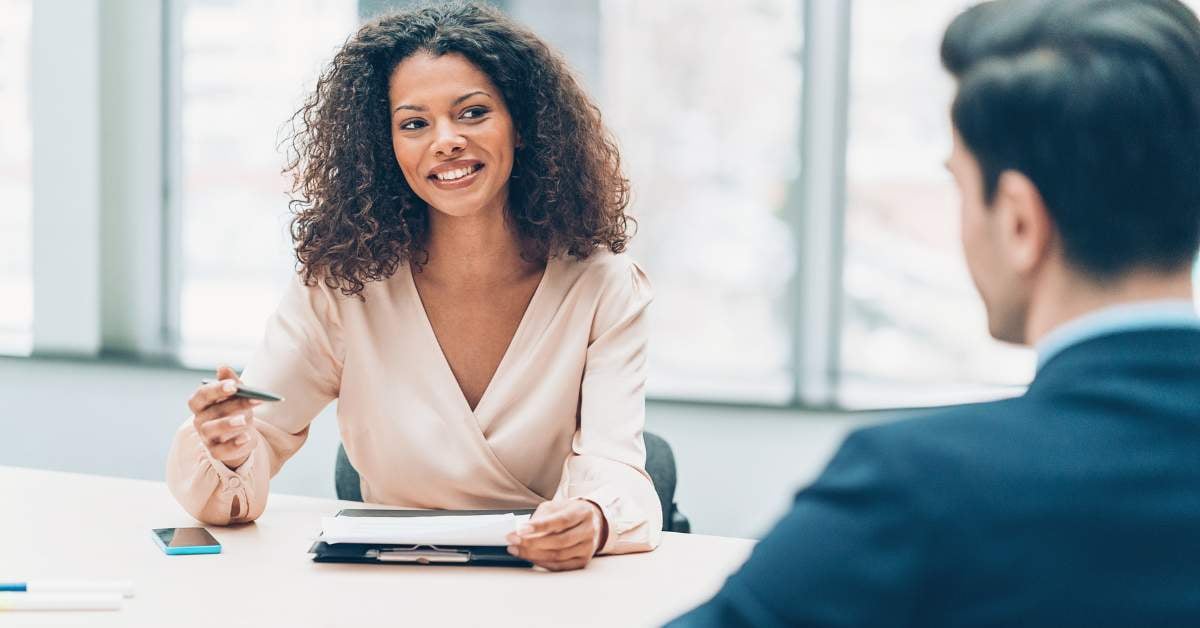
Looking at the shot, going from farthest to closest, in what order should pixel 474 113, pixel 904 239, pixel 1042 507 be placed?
1. pixel 904 239
2. pixel 474 113
3. pixel 1042 507

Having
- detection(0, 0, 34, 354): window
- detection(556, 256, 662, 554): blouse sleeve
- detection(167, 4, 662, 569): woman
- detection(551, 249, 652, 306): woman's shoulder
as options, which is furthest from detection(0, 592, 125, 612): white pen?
detection(0, 0, 34, 354): window

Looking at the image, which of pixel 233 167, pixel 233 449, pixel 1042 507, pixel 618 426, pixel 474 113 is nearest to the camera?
pixel 1042 507

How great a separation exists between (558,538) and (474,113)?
85cm

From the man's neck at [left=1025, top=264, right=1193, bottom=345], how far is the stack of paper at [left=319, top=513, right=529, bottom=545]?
3.36 ft

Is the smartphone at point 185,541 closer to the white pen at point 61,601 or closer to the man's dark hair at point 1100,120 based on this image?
the white pen at point 61,601

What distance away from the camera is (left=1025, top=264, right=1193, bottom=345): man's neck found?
0.80 metres

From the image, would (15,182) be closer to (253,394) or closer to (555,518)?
(253,394)

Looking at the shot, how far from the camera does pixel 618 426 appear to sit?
2018 millimetres

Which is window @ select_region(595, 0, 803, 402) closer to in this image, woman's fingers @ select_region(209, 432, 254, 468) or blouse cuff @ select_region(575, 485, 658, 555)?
blouse cuff @ select_region(575, 485, 658, 555)

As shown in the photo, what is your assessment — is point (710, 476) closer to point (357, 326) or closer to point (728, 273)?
point (728, 273)

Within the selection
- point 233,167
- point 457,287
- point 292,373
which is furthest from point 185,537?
point 233,167

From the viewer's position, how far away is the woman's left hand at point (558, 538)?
1.67 meters

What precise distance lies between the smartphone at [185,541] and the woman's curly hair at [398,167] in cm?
52

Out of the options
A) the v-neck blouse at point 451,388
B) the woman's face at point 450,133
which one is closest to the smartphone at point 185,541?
the v-neck blouse at point 451,388
